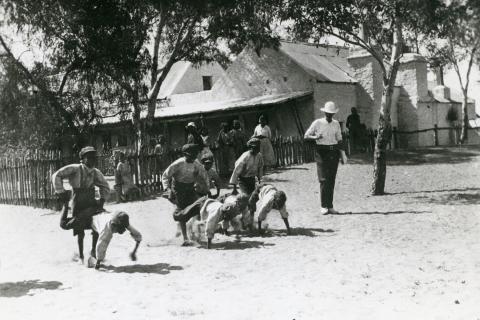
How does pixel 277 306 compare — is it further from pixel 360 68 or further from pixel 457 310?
pixel 360 68

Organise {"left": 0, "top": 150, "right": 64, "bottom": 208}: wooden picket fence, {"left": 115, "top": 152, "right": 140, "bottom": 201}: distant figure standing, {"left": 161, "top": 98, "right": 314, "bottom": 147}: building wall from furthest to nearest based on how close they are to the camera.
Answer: {"left": 161, "top": 98, "right": 314, "bottom": 147}: building wall
{"left": 115, "top": 152, "right": 140, "bottom": 201}: distant figure standing
{"left": 0, "top": 150, "right": 64, "bottom": 208}: wooden picket fence

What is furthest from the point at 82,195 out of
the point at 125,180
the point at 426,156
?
the point at 426,156

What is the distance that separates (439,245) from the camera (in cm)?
780

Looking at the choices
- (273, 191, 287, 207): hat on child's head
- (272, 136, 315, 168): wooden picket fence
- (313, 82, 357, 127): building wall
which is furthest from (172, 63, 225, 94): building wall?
(273, 191, 287, 207): hat on child's head

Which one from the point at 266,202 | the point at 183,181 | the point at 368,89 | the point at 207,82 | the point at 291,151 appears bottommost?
the point at 266,202

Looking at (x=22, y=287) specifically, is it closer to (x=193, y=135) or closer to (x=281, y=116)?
(x=193, y=135)

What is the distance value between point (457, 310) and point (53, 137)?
13.2 m

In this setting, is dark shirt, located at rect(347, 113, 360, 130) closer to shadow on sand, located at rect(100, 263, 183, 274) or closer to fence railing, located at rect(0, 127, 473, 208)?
fence railing, located at rect(0, 127, 473, 208)

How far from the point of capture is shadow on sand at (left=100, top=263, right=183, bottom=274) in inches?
285

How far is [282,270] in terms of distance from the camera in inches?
271

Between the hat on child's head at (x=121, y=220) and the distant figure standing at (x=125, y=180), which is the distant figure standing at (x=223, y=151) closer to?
the distant figure standing at (x=125, y=180)

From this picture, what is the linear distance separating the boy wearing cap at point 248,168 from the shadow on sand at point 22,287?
383 cm

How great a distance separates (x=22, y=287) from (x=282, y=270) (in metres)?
3.08

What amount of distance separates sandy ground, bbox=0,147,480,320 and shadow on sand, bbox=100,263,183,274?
0.01 m
